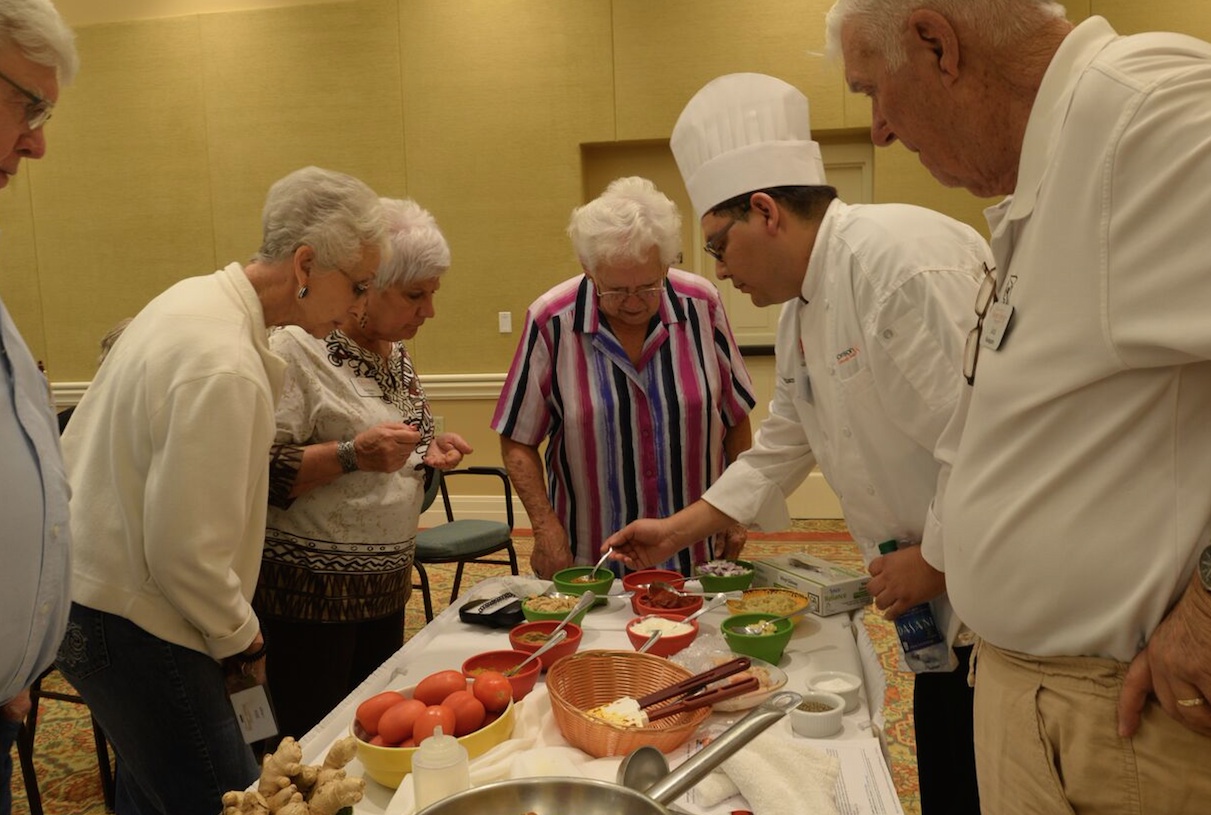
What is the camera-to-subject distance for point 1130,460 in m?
0.91

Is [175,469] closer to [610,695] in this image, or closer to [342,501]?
[342,501]

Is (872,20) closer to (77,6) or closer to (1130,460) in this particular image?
(1130,460)

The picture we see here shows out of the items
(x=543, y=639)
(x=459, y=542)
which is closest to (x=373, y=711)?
(x=543, y=639)

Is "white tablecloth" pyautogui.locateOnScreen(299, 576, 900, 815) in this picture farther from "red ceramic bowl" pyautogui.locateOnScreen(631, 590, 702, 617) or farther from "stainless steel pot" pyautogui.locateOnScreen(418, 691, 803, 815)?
"stainless steel pot" pyautogui.locateOnScreen(418, 691, 803, 815)

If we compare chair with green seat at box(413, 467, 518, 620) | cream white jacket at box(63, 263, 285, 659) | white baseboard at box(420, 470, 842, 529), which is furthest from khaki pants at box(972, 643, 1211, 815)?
white baseboard at box(420, 470, 842, 529)

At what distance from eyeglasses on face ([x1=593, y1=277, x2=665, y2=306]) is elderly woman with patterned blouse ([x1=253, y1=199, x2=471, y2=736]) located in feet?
1.28

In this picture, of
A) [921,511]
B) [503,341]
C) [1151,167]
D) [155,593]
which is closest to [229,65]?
[503,341]

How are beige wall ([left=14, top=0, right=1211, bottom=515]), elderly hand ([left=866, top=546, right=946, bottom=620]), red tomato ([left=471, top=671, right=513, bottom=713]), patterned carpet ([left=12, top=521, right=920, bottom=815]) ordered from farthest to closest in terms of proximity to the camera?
beige wall ([left=14, top=0, right=1211, bottom=515]), patterned carpet ([left=12, top=521, right=920, bottom=815]), elderly hand ([left=866, top=546, right=946, bottom=620]), red tomato ([left=471, top=671, right=513, bottom=713])

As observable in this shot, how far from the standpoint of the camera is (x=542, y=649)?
148 centimetres

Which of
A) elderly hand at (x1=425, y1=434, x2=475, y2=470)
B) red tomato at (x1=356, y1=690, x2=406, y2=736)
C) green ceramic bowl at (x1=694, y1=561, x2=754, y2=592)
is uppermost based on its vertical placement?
elderly hand at (x1=425, y1=434, x2=475, y2=470)

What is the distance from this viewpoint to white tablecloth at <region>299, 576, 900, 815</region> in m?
1.15

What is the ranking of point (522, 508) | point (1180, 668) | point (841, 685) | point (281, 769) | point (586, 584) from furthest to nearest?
point (522, 508) < point (586, 584) < point (841, 685) < point (281, 769) < point (1180, 668)

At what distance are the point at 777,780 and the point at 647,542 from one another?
0.97 metres

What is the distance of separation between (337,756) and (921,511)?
Result: 3.36 feet
